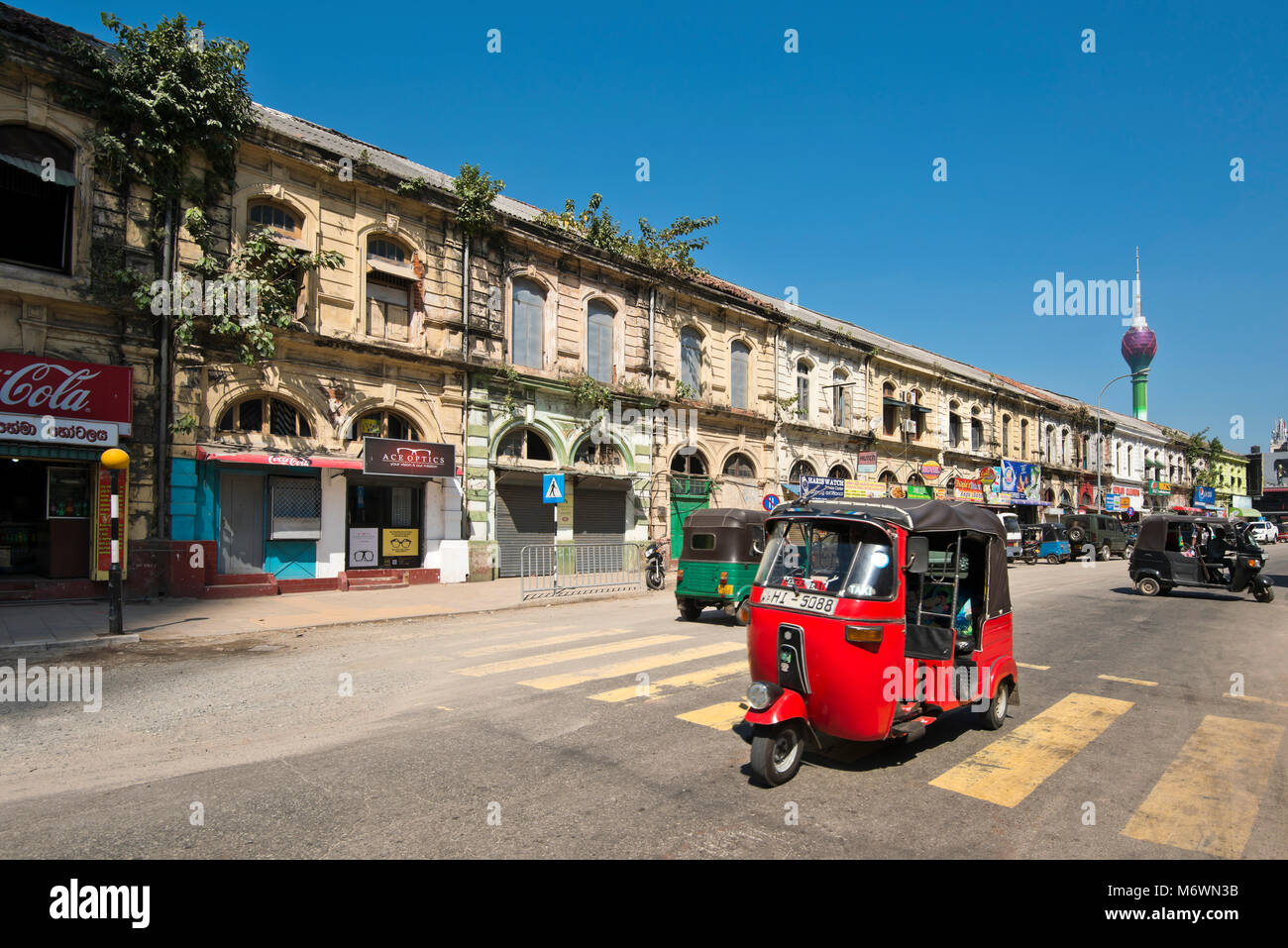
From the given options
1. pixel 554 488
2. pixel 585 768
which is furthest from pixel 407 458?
pixel 585 768

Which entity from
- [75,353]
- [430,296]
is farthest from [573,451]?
[75,353]

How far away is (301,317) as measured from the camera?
57.3ft

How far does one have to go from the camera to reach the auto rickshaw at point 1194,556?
18797mm

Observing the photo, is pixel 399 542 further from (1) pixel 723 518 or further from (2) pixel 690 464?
(2) pixel 690 464

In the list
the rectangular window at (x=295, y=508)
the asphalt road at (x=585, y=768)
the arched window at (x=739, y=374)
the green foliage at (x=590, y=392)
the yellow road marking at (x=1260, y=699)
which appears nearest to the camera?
the asphalt road at (x=585, y=768)

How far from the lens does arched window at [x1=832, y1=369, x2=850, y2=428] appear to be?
34.8 metres

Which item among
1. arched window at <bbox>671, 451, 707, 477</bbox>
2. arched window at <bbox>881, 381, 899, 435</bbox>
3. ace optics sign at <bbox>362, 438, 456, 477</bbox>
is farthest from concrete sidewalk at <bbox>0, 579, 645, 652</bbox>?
arched window at <bbox>881, 381, 899, 435</bbox>

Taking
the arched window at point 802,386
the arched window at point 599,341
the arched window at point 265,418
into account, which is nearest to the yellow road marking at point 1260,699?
the arched window at point 265,418

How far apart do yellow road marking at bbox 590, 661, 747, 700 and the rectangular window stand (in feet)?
39.7

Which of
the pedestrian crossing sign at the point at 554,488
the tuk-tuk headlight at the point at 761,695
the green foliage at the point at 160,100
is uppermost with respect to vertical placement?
the green foliage at the point at 160,100

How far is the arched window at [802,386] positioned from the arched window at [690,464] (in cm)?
682

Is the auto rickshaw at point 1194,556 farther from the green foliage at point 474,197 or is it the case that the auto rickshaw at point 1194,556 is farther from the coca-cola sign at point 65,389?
the coca-cola sign at point 65,389

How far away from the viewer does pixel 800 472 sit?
32.8m

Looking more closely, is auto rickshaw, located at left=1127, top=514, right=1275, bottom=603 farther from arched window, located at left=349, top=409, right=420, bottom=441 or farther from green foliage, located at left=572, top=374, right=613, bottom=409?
arched window, located at left=349, top=409, right=420, bottom=441
